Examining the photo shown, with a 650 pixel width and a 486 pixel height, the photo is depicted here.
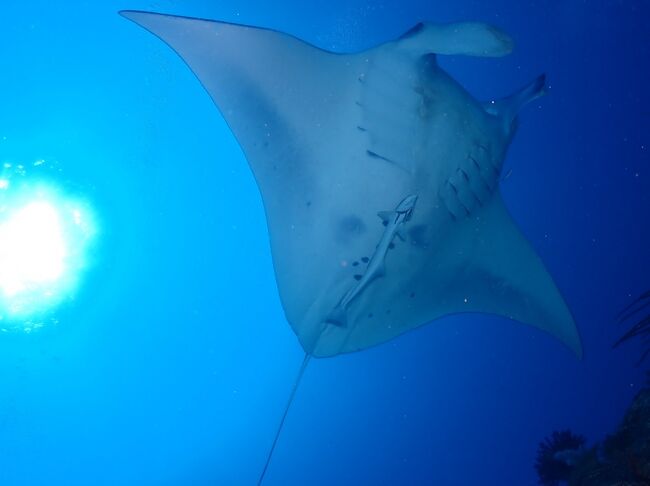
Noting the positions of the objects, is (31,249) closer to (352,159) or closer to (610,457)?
(352,159)

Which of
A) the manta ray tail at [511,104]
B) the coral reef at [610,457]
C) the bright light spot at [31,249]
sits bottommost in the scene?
the coral reef at [610,457]

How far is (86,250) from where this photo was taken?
573 centimetres

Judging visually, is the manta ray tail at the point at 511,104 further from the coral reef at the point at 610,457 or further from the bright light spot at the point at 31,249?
the bright light spot at the point at 31,249

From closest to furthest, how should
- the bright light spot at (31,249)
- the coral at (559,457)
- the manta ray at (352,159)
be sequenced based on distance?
the manta ray at (352,159)
the coral at (559,457)
the bright light spot at (31,249)

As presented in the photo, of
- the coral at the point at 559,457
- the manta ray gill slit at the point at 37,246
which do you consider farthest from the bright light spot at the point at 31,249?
the coral at the point at 559,457

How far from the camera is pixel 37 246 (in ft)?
19.2

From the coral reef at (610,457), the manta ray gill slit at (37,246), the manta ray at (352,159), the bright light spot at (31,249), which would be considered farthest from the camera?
the bright light spot at (31,249)

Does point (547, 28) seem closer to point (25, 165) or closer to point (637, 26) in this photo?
point (637, 26)

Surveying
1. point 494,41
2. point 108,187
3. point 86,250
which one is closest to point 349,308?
point 494,41

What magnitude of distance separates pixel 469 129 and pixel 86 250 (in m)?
4.69

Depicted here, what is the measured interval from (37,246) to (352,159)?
458 cm

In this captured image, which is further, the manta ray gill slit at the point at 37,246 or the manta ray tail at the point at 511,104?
the manta ray gill slit at the point at 37,246

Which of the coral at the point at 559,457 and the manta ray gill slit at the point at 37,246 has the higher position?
the manta ray gill slit at the point at 37,246

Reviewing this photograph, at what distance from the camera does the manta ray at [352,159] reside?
2.93 meters
